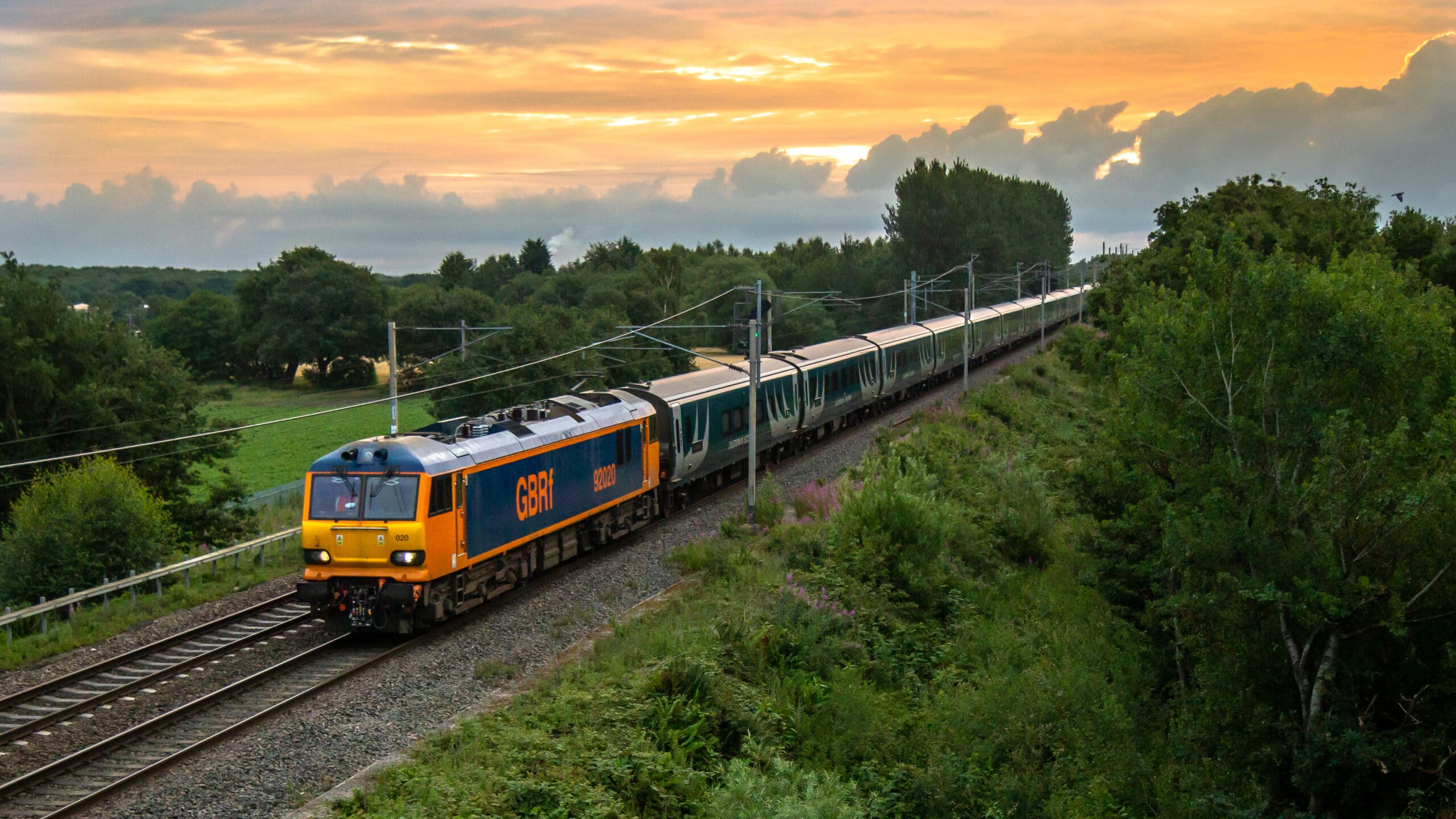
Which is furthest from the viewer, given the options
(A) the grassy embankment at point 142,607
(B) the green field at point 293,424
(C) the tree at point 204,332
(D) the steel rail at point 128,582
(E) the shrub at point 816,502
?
(C) the tree at point 204,332

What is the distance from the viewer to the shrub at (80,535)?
22.1 metres

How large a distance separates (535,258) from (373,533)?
129m

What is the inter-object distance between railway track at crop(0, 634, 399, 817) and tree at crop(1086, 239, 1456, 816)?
1145 cm

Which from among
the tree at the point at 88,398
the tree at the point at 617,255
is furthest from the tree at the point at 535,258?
the tree at the point at 88,398

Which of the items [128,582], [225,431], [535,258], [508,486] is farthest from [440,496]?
[535,258]

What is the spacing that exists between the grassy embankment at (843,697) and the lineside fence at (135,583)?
27.8ft

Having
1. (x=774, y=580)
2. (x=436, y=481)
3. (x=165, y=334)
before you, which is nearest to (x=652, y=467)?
(x=774, y=580)

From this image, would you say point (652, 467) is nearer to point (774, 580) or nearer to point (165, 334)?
point (774, 580)

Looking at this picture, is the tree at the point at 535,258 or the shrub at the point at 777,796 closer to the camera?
the shrub at the point at 777,796

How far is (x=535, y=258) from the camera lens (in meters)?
143

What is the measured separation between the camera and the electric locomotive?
17.1 m

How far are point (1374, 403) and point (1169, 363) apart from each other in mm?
2438

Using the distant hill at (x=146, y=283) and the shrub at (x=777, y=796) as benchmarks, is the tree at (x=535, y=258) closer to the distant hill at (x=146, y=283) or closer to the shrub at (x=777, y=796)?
the distant hill at (x=146, y=283)

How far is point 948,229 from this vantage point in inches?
3863
